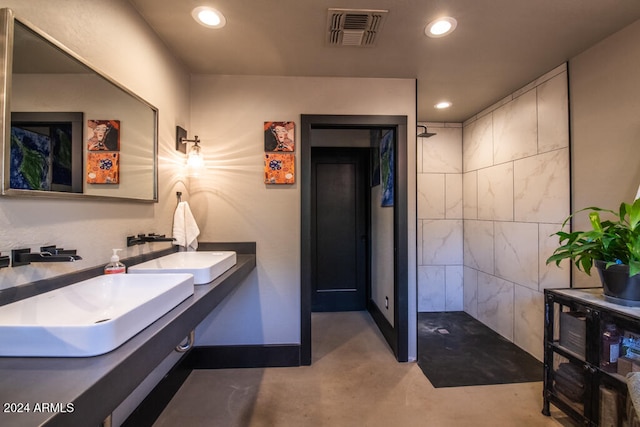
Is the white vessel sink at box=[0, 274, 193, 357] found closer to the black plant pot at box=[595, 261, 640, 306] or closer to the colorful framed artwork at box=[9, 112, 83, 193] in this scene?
the colorful framed artwork at box=[9, 112, 83, 193]

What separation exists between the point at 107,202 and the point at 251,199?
3.53 feet

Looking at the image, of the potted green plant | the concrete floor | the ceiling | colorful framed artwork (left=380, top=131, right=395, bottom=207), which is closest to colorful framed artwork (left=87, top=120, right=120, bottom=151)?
the ceiling

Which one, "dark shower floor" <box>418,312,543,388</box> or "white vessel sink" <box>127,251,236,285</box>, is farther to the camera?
"dark shower floor" <box>418,312,543,388</box>

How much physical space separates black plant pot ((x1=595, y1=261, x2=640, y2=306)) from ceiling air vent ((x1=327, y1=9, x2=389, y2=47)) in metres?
1.88

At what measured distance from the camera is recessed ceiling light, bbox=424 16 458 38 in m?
1.72

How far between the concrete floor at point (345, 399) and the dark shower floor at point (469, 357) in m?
0.10

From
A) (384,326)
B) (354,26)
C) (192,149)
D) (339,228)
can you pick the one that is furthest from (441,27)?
(384,326)

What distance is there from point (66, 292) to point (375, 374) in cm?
211

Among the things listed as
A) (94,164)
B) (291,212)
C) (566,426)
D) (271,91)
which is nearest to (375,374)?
(566,426)

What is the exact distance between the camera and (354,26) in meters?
1.76

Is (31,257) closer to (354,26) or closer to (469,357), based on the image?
(354,26)

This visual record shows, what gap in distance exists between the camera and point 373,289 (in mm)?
3572

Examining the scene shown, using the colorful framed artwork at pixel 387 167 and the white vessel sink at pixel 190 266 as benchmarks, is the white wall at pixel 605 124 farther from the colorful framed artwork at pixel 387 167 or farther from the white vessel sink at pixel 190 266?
the white vessel sink at pixel 190 266

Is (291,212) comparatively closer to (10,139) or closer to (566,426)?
(10,139)
